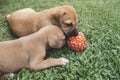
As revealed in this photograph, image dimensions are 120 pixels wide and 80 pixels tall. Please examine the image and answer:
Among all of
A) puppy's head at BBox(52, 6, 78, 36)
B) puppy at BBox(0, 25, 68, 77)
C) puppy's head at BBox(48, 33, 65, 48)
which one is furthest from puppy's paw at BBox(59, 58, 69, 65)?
puppy's head at BBox(52, 6, 78, 36)

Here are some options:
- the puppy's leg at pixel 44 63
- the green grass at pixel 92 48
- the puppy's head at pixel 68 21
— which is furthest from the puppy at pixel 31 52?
the puppy's head at pixel 68 21

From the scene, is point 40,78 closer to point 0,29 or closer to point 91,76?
point 91,76

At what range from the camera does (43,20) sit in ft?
17.6

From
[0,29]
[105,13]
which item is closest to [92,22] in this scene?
[105,13]

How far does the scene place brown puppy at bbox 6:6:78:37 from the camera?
16.3 feet

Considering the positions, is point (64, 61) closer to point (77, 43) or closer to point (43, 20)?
point (77, 43)

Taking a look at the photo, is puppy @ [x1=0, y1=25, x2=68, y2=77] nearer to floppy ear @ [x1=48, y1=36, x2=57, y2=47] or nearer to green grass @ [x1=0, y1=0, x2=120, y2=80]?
floppy ear @ [x1=48, y1=36, x2=57, y2=47]

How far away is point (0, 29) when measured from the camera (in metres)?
5.95

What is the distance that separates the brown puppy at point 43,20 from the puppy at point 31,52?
1.09 ft

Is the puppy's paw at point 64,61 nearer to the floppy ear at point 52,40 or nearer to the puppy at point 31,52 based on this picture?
→ the puppy at point 31,52

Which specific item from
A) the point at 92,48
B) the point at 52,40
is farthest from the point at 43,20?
the point at 92,48

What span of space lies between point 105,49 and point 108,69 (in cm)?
51

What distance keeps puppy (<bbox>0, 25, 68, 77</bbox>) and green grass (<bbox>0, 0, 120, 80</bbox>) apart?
0.34ft

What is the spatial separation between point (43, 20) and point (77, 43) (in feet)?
2.98
